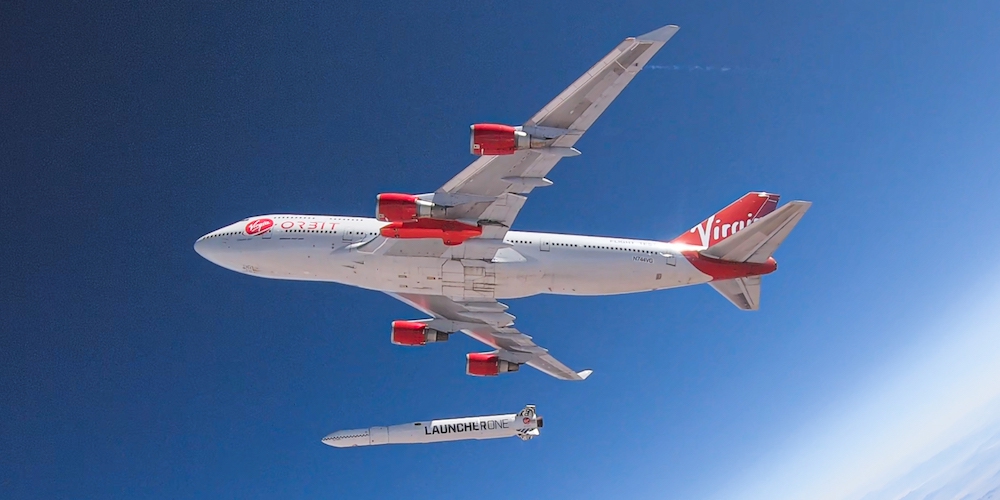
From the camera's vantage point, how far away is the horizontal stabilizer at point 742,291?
42500 millimetres

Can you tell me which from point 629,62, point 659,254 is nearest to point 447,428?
point 659,254

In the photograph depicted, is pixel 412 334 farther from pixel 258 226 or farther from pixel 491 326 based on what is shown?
pixel 258 226

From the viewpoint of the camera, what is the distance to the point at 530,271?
40.8 meters

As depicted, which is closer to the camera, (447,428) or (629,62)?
(629,62)

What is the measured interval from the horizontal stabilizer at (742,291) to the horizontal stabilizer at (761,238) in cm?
212

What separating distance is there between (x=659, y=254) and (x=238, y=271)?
2564 centimetres

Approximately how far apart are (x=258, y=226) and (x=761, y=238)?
2939cm

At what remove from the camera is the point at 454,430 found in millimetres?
56062

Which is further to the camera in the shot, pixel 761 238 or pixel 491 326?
pixel 491 326

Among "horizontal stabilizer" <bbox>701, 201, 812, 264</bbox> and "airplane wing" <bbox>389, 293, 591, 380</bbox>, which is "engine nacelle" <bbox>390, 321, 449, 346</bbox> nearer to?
"airplane wing" <bbox>389, 293, 591, 380</bbox>

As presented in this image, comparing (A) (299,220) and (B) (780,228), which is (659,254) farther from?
(A) (299,220)

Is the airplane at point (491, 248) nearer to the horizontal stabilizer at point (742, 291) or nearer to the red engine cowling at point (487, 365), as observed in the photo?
the horizontal stabilizer at point (742, 291)

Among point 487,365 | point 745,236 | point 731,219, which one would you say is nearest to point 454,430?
point 487,365

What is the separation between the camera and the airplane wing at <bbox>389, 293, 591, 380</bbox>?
46.1m
